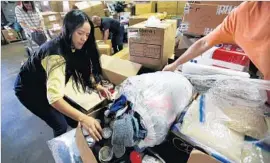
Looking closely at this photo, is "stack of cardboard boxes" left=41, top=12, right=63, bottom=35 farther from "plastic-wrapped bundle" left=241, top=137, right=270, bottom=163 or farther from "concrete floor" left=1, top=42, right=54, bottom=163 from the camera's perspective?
"plastic-wrapped bundle" left=241, top=137, right=270, bottom=163

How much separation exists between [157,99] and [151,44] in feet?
2.41

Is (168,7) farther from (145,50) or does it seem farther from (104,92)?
(104,92)

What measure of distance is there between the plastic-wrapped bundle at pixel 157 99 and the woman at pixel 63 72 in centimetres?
19

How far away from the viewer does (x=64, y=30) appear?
0.90 metres

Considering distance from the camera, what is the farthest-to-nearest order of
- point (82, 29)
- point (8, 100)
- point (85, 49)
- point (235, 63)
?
point (8, 100) < point (235, 63) < point (85, 49) < point (82, 29)

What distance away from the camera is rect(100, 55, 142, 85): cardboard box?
144 centimetres

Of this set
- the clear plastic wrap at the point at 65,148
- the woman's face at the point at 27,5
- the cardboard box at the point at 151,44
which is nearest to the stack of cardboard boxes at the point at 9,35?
the woman's face at the point at 27,5

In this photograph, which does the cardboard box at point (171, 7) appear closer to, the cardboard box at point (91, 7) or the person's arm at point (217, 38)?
the cardboard box at point (91, 7)

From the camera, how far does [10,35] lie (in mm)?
4844

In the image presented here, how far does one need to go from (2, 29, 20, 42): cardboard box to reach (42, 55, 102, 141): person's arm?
16.4 ft

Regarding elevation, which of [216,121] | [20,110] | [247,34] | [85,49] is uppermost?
[247,34]

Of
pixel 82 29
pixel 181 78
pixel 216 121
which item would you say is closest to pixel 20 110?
pixel 82 29

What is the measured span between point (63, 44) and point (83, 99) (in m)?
0.62

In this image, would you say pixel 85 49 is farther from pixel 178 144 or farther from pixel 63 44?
pixel 178 144
